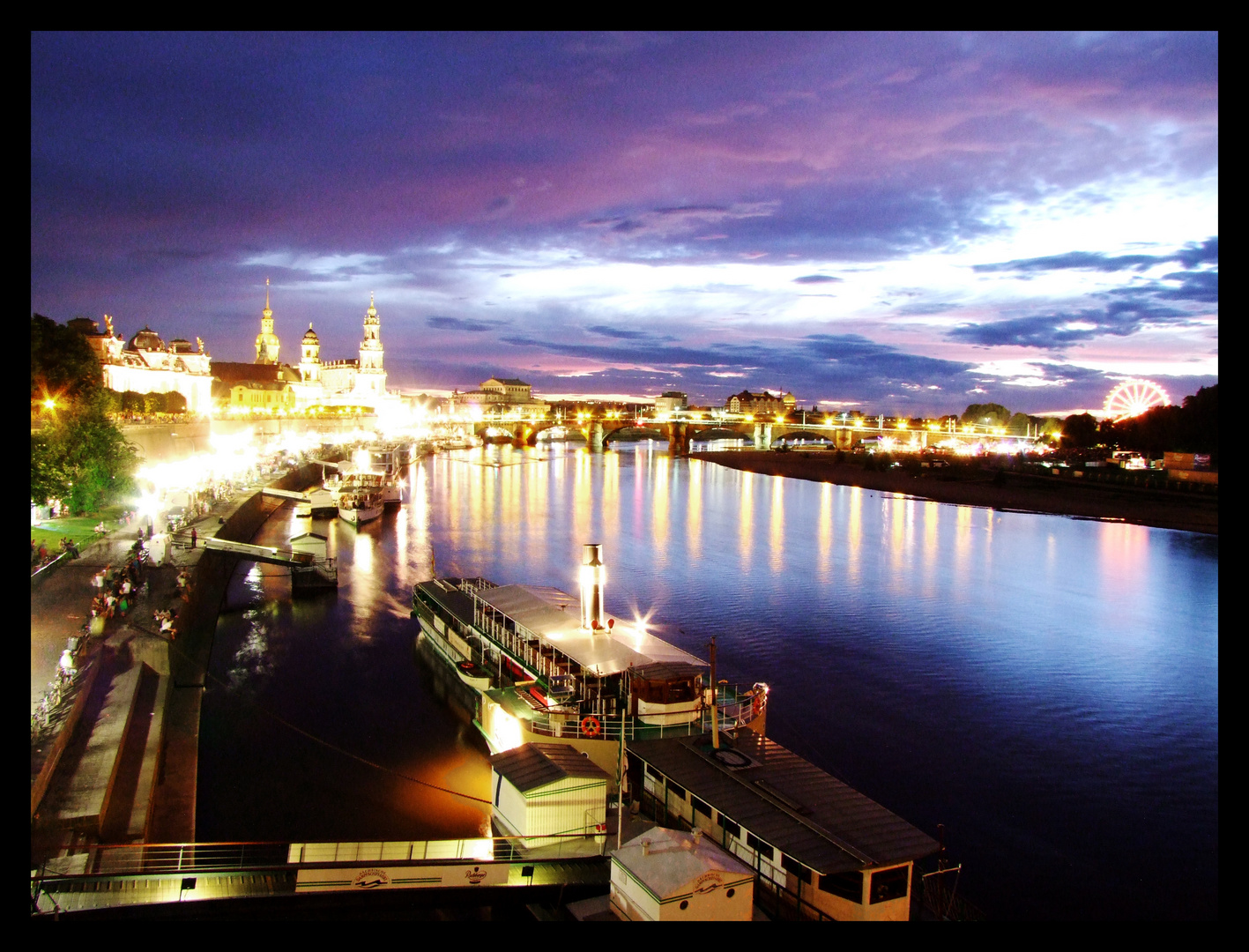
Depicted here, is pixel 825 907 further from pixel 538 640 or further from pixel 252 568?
pixel 252 568

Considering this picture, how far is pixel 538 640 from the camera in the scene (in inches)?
304

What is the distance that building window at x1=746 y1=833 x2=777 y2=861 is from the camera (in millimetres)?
4520

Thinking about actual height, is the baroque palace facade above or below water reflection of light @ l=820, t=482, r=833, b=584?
above

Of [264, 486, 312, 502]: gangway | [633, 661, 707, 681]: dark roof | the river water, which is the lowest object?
the river water

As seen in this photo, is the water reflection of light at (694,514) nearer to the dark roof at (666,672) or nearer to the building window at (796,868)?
the dark roof at (666,672)

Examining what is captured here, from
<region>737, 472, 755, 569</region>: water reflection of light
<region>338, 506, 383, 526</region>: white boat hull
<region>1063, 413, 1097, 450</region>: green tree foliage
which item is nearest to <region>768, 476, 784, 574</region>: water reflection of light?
<region>737, 472, 755, 569</region>: water reflection of light

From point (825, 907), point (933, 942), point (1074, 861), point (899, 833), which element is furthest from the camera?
point (1074, 861)

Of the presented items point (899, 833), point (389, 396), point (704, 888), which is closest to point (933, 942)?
point (704, 888)

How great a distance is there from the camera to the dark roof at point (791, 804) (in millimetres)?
4371

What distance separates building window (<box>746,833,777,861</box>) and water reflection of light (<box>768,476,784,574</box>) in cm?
1235

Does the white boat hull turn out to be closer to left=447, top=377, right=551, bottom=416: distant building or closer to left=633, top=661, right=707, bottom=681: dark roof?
left=633, top=661, right=707, bottom=681: dark roof

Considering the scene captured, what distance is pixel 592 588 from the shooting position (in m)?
7.63
